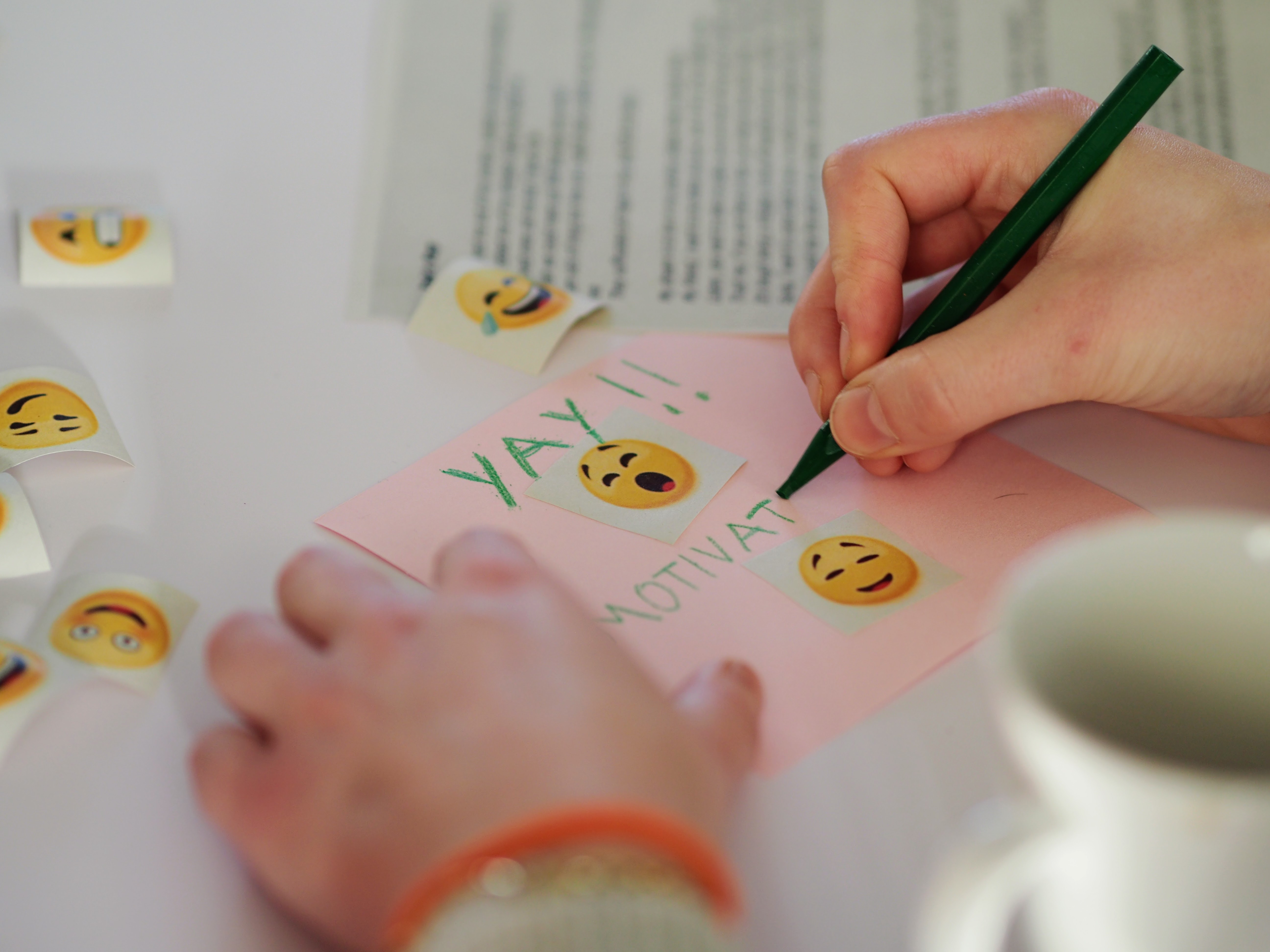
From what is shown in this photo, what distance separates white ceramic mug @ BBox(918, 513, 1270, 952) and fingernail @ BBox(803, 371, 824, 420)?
0.26m

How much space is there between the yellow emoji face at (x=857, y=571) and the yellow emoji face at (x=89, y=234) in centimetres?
45

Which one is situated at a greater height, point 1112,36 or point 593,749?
point 1112,36

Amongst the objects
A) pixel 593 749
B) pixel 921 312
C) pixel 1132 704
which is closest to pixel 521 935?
pixel 593 749

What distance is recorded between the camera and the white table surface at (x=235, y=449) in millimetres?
363

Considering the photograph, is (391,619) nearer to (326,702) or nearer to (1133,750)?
(326,702)

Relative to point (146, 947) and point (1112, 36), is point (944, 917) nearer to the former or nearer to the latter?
point (146, 947)

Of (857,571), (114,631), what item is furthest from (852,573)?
(114,631)

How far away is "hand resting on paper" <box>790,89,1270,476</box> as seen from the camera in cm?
49

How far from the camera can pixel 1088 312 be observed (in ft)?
1.59

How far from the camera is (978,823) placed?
26 cm

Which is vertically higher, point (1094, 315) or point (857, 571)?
point (1094, 315)

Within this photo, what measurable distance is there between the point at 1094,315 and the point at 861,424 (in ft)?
0.37

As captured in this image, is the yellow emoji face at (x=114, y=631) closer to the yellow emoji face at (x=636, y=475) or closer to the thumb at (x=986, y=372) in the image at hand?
the yellow emoji face at (x=636, y=475)

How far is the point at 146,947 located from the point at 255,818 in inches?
2.0
